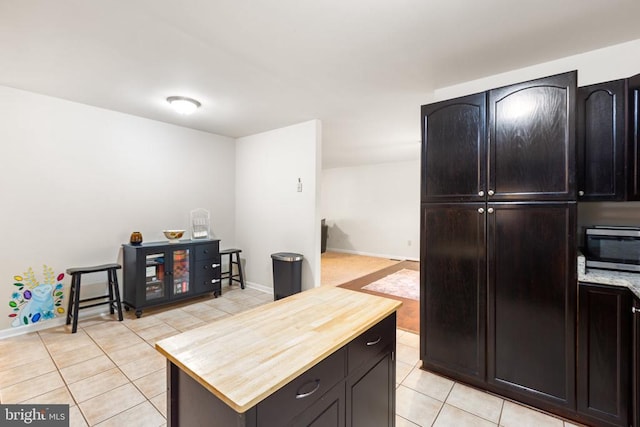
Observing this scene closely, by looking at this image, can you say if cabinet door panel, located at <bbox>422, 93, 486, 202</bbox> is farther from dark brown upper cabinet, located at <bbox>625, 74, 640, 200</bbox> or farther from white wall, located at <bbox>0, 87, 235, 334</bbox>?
white wall, located at <bbox>0, 87, 235, 334</bbox>

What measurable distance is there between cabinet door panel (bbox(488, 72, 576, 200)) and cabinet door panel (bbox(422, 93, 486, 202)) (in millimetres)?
77

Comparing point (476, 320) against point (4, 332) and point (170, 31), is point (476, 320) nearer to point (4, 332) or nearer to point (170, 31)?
point (170, 31)

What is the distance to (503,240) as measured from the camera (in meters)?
1.95

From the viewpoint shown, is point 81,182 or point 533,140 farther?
point 81,182

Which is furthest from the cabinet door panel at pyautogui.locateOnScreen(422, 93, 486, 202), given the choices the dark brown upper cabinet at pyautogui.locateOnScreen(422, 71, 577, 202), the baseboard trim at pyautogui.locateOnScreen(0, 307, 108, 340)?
the baseboard trim at pyautogui.locateOnScreen(0, 307, 108, 340)

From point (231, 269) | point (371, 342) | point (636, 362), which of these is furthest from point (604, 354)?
point (231, 269)

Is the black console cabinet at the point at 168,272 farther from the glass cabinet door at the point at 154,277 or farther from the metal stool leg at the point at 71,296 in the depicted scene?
the metal stool leg at the point at 71,296

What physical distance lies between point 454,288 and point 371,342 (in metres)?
1.15

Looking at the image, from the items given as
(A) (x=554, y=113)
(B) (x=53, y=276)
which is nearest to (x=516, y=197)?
(A) (x=554, y=113)

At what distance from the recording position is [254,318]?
4.25 ft

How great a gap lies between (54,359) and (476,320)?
11.4 feet

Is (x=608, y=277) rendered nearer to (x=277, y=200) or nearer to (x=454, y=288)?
(x=454, y=288)

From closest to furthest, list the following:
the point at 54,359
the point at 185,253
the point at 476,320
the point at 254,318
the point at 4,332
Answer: the point at 254,318 → the point at 476,320 → the point at 54,359 → the point at 4,332 → the point at 185,253

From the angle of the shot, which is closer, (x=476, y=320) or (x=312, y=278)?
(x=476, y=320)
